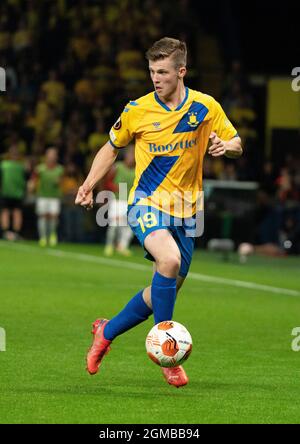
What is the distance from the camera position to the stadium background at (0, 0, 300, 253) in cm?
2920

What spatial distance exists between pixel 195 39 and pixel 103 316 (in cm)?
1872

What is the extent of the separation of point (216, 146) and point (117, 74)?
73.8ft

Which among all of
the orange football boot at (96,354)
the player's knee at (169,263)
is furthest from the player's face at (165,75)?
the orange football boot at (96,354)

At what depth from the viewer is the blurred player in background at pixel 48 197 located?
2712 centimetres

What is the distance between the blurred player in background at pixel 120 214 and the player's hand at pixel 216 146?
15.3 metres

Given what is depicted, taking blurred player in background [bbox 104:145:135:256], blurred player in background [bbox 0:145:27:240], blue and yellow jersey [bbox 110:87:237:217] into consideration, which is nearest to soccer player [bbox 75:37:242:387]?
blue and yellow jersey [bbox 110:87:237:217]

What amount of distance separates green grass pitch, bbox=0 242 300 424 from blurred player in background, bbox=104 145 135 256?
15.0 feet

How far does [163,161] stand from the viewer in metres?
9.00

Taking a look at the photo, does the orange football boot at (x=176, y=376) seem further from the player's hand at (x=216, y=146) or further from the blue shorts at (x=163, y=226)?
the player's hand at (x=216, y=146)

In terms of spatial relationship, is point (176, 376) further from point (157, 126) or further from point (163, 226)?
point (157, 126)

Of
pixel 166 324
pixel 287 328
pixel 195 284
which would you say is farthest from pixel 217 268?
pixel 166 324

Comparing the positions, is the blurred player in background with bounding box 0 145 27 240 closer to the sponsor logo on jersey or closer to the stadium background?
the stadium background

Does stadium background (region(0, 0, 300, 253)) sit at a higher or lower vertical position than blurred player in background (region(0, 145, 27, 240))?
higher

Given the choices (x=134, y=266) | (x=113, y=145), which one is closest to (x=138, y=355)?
(x=113, y=145)
